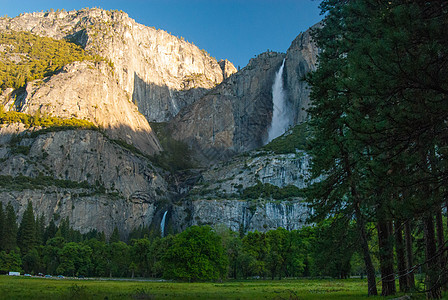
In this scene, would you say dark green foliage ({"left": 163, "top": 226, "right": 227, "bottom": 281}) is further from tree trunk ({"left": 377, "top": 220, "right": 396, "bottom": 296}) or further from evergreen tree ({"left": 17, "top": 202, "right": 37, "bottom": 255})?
evergreen tree ({"left": 17, "top": 202, "right": 37, "bottom": 255})

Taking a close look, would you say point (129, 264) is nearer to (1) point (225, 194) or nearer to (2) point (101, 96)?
(1) point (225, 194)

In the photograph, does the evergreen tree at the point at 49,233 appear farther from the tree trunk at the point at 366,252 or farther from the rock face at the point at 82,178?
A: the tree trunk at the point at 366,252

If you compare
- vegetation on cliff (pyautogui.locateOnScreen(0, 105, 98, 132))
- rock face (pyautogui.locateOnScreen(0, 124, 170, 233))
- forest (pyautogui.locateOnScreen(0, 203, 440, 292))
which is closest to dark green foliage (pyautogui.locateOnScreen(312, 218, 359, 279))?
forest (pyautogui.locateOnScreen(0, 203, 440, 292))

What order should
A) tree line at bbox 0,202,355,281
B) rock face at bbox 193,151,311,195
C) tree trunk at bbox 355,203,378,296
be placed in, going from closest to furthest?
tree trunk at bbox 355,203,378,296
tree line at bbox 0,202,355,281
rock face at bbox 193,151,311,195

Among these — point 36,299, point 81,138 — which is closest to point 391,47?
point 36,299

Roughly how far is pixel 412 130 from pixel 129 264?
91.1m

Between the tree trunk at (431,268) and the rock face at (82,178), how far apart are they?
125073mm

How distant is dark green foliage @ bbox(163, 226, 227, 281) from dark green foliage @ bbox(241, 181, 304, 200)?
3243 inches

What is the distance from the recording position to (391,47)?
447 inches

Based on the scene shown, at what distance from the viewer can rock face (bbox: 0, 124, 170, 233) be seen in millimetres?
131350

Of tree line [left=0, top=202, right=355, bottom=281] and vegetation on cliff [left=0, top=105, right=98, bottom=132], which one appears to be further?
vegetation on cliff [left=0, top=105, right=98, bottom=132]

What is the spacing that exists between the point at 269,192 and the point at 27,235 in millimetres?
83770

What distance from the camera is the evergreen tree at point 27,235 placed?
94.0 meters

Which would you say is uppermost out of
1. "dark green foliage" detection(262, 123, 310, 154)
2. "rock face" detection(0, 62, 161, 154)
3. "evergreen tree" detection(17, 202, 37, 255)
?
"rock face" detection(0, 62, 161, 154)
